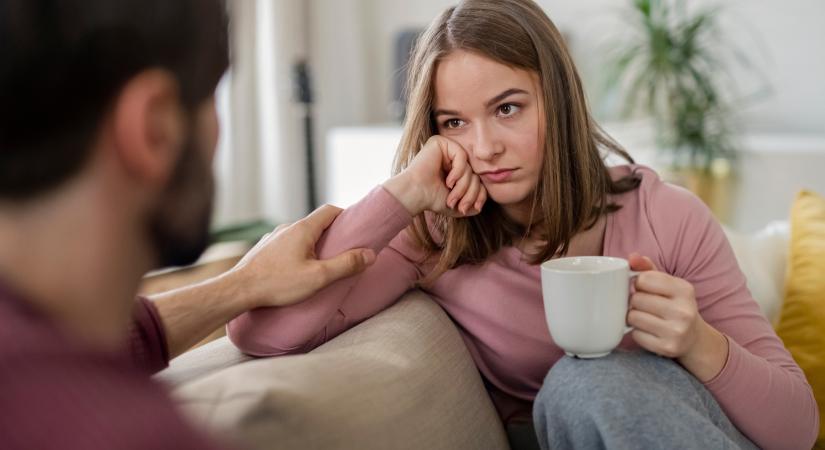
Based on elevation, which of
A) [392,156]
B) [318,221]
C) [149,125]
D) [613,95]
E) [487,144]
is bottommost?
[392,156]

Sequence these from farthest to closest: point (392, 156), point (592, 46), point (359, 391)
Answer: point (592, 46) < point (392, 156) < point (359, 391)

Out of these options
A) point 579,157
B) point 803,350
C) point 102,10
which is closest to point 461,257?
point 579,157

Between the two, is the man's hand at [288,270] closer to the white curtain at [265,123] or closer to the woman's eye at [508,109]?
the woman's eye at [508,109]

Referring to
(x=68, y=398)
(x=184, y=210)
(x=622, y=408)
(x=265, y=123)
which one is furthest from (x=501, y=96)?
(x=265, y=123)

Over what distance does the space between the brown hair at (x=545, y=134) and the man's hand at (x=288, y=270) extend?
0.65 ft

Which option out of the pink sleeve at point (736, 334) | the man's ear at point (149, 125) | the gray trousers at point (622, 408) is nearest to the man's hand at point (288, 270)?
the gray trousers at point (622, 408)

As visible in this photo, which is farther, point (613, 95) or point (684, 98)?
point (613, 95)

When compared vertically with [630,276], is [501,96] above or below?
above

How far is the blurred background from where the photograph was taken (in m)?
3.12

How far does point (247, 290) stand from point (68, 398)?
62 cm

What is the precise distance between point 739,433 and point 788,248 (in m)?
0.67

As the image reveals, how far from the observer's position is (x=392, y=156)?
3645 mm

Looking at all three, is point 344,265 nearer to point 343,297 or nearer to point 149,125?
point 343,297

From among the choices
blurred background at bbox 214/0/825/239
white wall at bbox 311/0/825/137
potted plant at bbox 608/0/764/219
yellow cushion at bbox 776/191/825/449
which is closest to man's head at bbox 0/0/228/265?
yellow cushion at bbox 776/191/825/449
